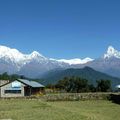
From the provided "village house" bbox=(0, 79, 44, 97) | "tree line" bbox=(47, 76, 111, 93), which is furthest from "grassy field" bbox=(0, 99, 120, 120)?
"tree line" bbox=(47, 76, 111, 93)

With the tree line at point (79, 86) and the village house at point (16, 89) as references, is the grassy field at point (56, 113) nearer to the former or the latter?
the village house at point (16, 89)

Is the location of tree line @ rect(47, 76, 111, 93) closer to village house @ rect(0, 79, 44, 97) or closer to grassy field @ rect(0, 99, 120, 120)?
village house @ rect(0, 79, 44, 97)

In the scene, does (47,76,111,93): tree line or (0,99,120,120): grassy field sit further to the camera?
(47,76,111,93): tree line

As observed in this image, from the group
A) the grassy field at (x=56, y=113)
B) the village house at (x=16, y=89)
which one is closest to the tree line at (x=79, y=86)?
the village house at (x=16, y=89)

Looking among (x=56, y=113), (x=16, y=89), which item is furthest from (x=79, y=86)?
(x=56, y=113)

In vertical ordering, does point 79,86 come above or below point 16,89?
above

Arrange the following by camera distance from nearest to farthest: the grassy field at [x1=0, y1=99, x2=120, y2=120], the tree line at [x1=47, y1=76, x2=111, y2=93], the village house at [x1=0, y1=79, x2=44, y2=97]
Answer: the grassy field at [x1=0, y1=99, x2=120, y2=120]
the village house at [x1=0, y1=79, x2=44, y2=97]
the tree line at [x1=47, y1=76, x2=111, y2=93]

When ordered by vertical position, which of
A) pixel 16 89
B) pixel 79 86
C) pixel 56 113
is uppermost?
pixel 79 86

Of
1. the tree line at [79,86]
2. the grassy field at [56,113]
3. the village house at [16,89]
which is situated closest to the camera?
the grassy field at [56,113]

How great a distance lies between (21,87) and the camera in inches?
4471

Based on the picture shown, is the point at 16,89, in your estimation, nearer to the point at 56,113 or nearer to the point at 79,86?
the point at 79,86

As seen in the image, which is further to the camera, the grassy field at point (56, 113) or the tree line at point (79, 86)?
the tree line at point (79, 86)

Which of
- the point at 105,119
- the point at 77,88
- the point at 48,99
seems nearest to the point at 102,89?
the point at 77,88

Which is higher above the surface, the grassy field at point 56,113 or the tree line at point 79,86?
the tree line at point 79,86
